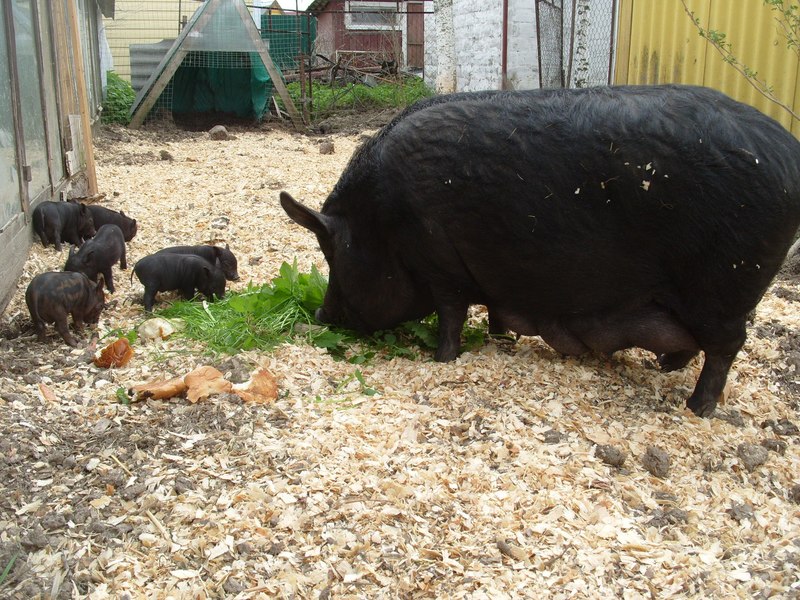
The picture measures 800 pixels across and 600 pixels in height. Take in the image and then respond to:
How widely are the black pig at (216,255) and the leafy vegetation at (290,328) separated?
69 centimetres

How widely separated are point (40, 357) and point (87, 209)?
3.14 metres

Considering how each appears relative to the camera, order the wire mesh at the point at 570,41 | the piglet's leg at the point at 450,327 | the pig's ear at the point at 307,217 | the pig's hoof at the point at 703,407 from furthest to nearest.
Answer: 1. the wire mesh at the point at 570,41
2. the piglet's leg at the point at 450,327
3. the pig's ear at the point at 307,217
4. the pig's hoof at the point at 703,407

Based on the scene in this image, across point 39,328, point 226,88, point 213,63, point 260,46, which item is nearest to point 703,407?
point 39,328

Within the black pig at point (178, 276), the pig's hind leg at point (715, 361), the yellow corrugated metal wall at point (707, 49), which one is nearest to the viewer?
the pig's hind leg at point (715, 361)

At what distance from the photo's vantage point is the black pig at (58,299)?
492 cm

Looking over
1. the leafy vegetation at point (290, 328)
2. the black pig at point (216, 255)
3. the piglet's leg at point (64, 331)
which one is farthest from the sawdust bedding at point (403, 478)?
the black pig at point (216, 255)

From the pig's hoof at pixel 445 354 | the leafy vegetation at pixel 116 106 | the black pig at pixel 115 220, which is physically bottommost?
the pig's hoof at pixel 445 354

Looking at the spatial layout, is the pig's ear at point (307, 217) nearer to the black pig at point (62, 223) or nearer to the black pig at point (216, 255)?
the black pig at point (216, 255)

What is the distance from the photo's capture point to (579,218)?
13.4 ft

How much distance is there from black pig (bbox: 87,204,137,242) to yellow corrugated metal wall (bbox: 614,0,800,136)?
6.34 m

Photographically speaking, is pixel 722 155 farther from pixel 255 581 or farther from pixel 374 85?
pixel 374 85

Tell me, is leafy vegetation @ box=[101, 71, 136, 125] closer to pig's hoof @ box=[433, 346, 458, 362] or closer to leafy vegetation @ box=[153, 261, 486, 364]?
leafy vegetation @ box=[153, 261, 486, 364]

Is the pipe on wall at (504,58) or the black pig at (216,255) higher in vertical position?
the pipe on wall at (504,58)

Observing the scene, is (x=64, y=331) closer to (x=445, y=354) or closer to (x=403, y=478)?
(x=445, y=354)
